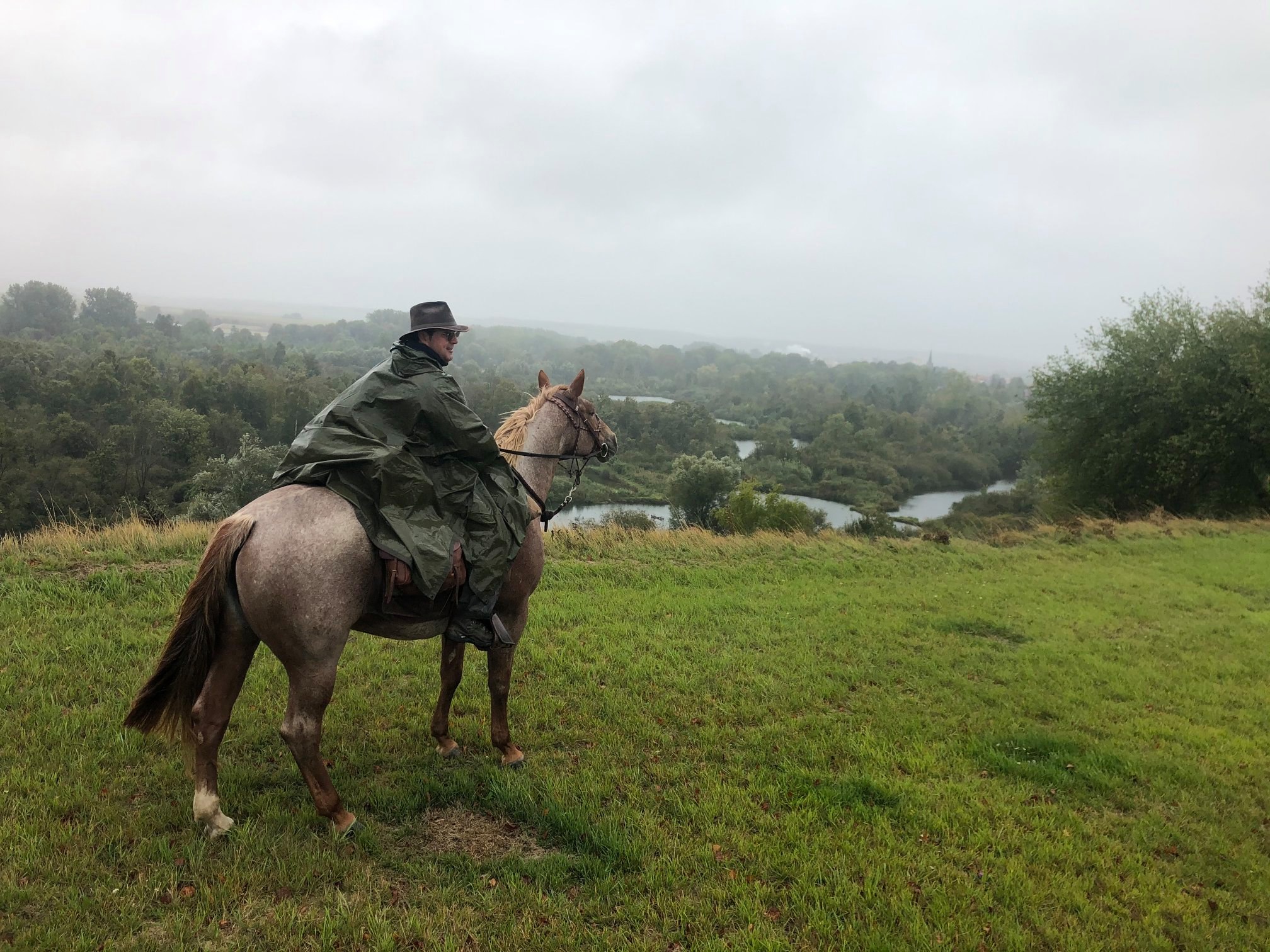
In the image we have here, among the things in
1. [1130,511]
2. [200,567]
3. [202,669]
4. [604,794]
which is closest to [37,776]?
[202,669]

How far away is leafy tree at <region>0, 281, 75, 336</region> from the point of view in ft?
292

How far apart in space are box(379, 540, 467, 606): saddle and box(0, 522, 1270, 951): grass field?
137 cm

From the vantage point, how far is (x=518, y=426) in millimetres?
5133

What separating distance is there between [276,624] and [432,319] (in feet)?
6.79

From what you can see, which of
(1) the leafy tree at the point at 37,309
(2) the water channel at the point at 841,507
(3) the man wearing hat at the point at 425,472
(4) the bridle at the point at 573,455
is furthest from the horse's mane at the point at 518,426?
(1) the leafy tree at the point at 37,309

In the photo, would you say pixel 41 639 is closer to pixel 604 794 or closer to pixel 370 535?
pixel 370 535

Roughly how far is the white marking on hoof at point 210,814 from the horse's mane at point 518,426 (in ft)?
9.05

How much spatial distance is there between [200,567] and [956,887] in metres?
4.53

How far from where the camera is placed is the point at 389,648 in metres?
6.43

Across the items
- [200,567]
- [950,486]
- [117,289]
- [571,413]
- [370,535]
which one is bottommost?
[950,486]

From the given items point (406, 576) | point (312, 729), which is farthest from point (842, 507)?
point (312, 729)

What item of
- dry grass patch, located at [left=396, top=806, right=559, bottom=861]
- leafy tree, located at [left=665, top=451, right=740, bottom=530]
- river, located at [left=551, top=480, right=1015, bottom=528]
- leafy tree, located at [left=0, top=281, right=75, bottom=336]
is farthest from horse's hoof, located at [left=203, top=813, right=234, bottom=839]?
leafy tree, located at [left=0, top=281, right=75, bottom=336]

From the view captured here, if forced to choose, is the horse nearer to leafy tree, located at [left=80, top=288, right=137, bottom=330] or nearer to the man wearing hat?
the man wearing hat

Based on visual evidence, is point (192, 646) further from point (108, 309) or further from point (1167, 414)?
point (108, 309)
